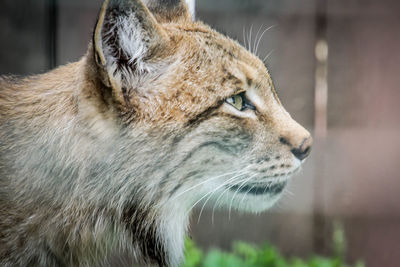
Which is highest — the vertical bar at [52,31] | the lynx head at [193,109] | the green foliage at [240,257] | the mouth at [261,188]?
the vertical bar at [52,31]

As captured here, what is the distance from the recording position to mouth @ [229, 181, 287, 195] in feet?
3.64

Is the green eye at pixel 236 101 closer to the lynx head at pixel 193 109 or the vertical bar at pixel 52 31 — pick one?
the lynx head at pixel 193 109

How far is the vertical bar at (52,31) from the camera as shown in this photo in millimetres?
1128

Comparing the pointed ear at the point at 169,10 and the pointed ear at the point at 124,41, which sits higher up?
the pointed ear at the point at 169,10

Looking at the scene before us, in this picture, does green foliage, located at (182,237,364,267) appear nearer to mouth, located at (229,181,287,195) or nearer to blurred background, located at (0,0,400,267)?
blurred background, located at (0,0,400,267)

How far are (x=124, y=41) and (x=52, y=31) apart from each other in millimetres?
283

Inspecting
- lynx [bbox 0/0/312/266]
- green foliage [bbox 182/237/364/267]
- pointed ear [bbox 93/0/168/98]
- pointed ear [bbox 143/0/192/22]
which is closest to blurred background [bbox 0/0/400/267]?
green foliage [bbox 182/237/364/267]

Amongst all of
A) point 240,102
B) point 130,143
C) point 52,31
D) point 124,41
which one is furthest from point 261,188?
point 52,31

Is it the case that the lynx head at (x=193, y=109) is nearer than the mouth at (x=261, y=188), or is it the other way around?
the lynx head at (x=193, y=109)

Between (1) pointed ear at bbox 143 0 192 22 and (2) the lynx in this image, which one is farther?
(1) pointed ear at bbox 143 0 192 22

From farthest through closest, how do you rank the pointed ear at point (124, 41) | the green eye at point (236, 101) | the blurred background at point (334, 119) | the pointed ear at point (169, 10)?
the blurred background at point (334, 119) < the pointed ear at point (169, 10) < the green eye at point (236, 101) < the pointed ear at point (124, 41)

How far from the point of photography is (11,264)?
37.4 inches

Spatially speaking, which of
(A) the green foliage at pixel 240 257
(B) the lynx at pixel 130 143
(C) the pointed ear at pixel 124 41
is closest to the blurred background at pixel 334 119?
(A) the green foliage at pixel 240 257

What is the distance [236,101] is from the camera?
3.57ft
